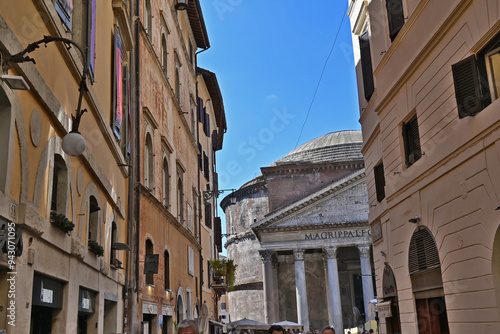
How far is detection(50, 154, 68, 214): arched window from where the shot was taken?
636cm

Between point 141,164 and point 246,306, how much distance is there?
3882 centimetres

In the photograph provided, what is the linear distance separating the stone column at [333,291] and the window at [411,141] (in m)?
27.2

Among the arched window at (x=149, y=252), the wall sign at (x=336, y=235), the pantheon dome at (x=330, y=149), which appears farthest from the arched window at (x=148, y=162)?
the pantheon dome at (x=330, y=149)

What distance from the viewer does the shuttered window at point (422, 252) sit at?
8180mm

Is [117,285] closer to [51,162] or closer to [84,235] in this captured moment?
[84,235]

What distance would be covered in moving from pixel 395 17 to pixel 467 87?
3287 mm

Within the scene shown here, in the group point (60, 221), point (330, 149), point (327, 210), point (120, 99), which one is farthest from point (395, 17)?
point (330, 149)

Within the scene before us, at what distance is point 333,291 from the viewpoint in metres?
35.4

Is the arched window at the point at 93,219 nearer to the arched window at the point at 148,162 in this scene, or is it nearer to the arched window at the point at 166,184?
the arched window at the point at 148,162

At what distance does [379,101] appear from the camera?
10328 mm

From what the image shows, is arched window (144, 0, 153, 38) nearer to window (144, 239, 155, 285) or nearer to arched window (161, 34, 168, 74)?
arched window (161, 34, 168, 74)

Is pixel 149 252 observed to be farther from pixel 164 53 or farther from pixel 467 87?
pixel 467 87

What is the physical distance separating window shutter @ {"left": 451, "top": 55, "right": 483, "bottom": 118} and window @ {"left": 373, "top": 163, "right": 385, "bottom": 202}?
434 cm

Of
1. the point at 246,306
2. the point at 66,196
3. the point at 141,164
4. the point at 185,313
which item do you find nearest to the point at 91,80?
the point at 66,196
